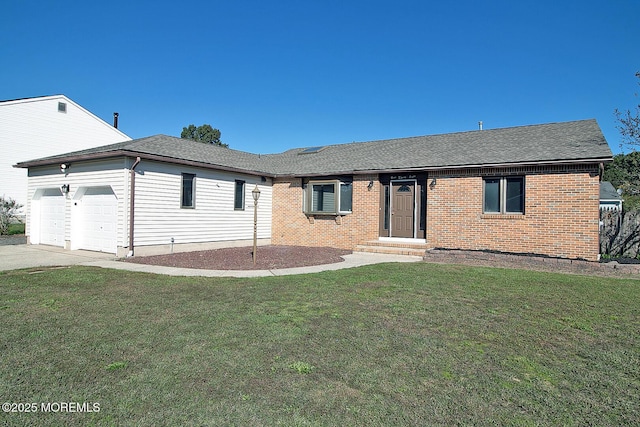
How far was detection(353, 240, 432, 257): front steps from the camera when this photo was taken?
40.2 ft

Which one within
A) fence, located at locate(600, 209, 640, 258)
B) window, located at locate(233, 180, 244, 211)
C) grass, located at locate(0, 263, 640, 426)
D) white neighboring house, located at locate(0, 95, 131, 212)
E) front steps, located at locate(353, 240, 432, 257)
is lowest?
grass, located at locate(0, 263, 640, 426)

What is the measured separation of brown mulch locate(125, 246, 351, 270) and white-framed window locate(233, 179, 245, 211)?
2266 millimetres

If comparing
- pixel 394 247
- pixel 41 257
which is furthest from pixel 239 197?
pixel 41 257

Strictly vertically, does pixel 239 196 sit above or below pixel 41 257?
above

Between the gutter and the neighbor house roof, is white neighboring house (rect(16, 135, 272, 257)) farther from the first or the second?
the gutter

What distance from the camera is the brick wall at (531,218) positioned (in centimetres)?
1039

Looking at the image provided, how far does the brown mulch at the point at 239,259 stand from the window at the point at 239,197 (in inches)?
89.1

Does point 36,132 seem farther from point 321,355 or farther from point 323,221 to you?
point 321,355

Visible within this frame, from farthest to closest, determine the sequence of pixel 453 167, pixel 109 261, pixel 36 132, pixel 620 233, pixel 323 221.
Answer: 1. pixel 36 132
2. pixel 323 221
3. pixel 453 167
4. pixel 620 233
5. pixel 109 261

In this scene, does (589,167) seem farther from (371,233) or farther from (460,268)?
(371,233)

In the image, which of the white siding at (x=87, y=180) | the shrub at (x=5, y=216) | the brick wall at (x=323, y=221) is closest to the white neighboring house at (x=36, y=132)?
the shrub at (x=5, y=216)

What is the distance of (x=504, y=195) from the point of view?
11.6 m

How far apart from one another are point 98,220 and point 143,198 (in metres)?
2.16

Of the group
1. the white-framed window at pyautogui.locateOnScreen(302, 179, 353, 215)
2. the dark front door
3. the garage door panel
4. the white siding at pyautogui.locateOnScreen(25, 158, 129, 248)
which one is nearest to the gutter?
the white-framed window at pyautogui.locateOnScreen(302, 179, 353, 215)
